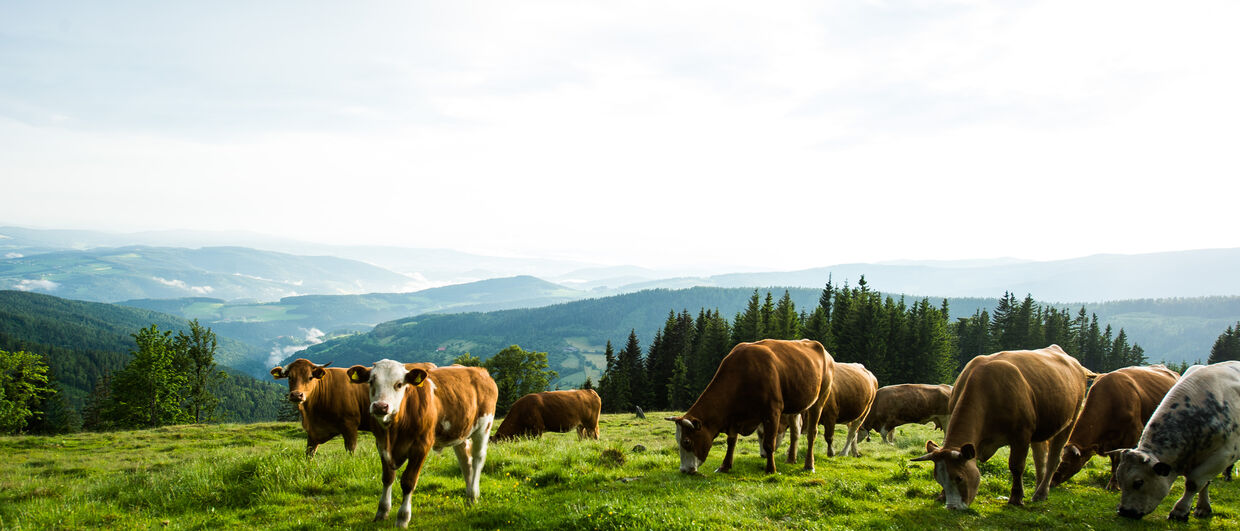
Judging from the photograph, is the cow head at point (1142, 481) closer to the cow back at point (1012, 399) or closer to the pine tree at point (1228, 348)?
the cow back at point (1012, 399)

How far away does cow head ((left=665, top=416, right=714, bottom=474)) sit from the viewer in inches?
468

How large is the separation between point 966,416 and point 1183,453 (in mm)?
3111

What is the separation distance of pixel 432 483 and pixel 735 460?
7.31 meters

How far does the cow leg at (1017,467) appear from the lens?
31.9 feet

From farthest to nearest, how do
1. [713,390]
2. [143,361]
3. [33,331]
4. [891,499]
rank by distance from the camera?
[33,331], [143,361], [713,390], [891,499]

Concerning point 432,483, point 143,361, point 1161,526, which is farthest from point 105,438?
point 1161,526

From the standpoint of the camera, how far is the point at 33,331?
19950cm

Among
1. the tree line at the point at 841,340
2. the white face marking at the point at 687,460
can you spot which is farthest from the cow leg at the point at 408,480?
the tree line at the point at 841,340

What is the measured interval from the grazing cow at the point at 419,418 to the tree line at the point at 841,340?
48.0 metres

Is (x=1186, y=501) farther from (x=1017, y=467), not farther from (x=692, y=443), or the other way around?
(x=692, y=443)

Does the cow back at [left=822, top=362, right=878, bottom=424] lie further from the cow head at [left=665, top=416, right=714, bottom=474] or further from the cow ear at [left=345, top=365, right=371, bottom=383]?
the cow ear at [left=345, top=365, right=371, bottom=383]

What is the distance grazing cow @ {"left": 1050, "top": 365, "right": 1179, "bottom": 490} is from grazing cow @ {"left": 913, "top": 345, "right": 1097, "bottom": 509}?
3.66ft

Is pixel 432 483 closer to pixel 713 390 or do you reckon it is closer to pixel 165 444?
pixel 713 390

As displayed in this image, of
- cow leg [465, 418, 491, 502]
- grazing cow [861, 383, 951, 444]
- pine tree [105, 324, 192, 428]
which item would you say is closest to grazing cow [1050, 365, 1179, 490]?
grazing cow [861, 383, 951, 444]
